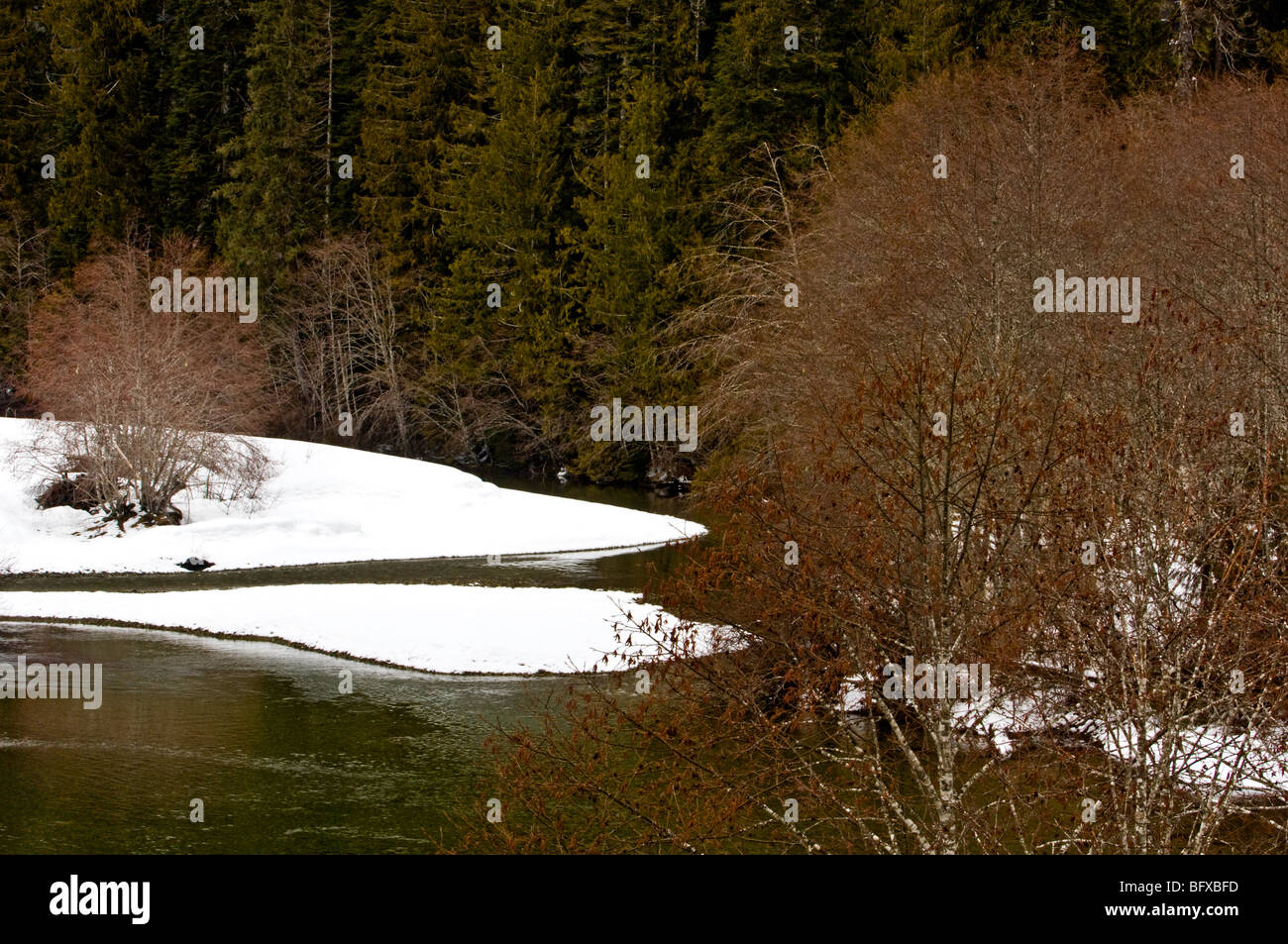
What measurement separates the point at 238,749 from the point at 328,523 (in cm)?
1839

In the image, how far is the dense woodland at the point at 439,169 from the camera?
43.4 meters

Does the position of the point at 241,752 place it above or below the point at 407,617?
below

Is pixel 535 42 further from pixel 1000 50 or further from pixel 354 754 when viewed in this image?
pixel 354 754

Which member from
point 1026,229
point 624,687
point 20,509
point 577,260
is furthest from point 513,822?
point 577,260

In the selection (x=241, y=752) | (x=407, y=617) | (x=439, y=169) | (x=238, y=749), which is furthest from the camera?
(x=439, y=169)

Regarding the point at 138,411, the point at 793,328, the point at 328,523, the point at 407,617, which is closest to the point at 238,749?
the point at 407,617

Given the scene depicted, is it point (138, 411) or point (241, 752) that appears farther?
point (138, 411)

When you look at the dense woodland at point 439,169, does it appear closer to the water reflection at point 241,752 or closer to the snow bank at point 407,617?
the snow bank at point 407,617

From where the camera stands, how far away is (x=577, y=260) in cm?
5038

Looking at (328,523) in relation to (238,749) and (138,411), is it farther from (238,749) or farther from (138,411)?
(238,749)

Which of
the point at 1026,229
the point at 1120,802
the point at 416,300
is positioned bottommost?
the point at 1120,802

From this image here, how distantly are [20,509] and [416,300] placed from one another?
26082 mm

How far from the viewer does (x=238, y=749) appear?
1534 centimetres

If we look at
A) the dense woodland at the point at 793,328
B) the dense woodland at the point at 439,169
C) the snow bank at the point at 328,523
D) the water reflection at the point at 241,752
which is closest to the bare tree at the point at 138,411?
the dense woodland at the point at 793,328
